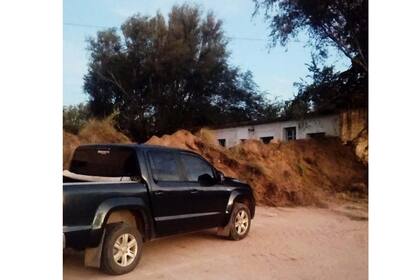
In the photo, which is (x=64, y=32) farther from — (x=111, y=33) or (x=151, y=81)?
(x=151, y=81)

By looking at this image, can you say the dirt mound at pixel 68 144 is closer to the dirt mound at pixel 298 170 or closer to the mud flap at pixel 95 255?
the mud flap at pixel 95 255

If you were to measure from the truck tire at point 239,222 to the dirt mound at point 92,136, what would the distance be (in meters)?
0.98

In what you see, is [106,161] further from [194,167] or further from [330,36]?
[330,36]

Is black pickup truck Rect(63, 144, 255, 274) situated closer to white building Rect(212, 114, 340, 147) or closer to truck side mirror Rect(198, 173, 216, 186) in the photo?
truck side mirror Rect(198, 173, 216, 186)

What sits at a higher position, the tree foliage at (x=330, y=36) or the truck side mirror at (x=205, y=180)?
the tree foliage at (x=330, y=36)

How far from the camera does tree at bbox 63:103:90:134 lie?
345 centimetres

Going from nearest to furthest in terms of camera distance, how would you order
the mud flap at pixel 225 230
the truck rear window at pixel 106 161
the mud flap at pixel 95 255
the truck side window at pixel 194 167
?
the mud flap at pixel 95 255
the truck rear window at pixel 106 161
the truck side window at pixel 194 167
the mud flap at pixel 225 230

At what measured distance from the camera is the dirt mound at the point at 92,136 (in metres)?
3.42

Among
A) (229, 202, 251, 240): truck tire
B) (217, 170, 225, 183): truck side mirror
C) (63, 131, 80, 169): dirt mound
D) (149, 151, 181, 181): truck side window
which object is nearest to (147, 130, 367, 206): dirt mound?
(217, 170, 225, 183): truck side mirror

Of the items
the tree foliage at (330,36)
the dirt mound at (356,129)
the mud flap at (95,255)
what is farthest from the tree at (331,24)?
the mud flap at (95,255)

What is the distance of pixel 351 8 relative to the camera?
12.6 ft
